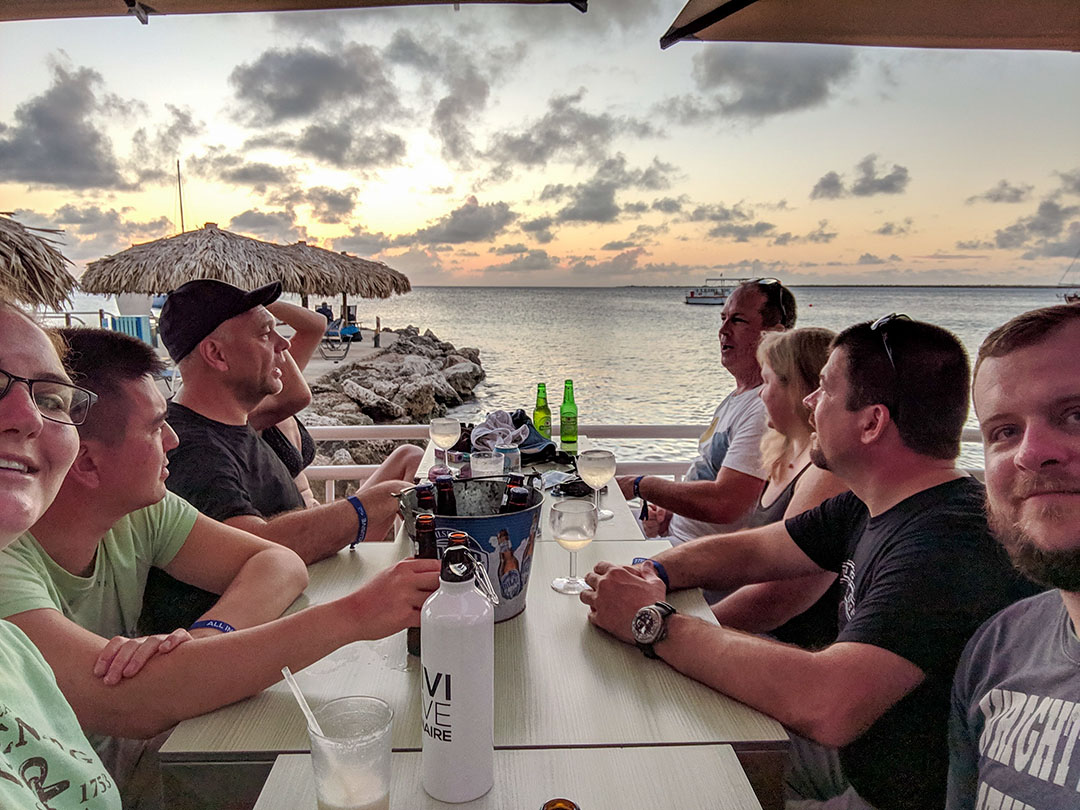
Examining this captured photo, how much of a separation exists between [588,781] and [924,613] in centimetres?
62

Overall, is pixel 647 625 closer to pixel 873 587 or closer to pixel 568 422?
pixel 873 587

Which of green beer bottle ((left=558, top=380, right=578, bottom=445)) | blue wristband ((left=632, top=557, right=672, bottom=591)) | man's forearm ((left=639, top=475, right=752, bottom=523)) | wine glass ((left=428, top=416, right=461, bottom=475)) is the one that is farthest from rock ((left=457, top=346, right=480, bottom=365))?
blue wristband ((left=632, top=557, right=672, bottom=591))

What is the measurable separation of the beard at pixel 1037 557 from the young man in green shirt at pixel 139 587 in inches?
34.7

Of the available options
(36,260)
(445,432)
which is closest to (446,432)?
(445,432)

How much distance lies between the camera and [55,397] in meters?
0.82

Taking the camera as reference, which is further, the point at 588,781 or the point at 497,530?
the point at 497,530

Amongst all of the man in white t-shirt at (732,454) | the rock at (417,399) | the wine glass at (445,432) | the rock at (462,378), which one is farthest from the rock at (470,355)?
the wine glass at (445,432)

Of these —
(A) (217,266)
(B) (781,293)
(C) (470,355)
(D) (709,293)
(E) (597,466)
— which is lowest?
(C) (470,355)

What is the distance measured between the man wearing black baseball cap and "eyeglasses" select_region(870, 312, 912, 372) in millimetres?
1315

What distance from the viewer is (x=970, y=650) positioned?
3.33 ft

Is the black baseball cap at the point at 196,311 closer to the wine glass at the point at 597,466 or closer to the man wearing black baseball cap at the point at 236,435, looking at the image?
the man wearing black baseball cap at the point at 236,435

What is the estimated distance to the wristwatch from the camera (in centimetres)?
116

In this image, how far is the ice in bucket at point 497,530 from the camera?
1.12 m

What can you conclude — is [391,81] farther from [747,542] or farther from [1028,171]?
[1028,171]
